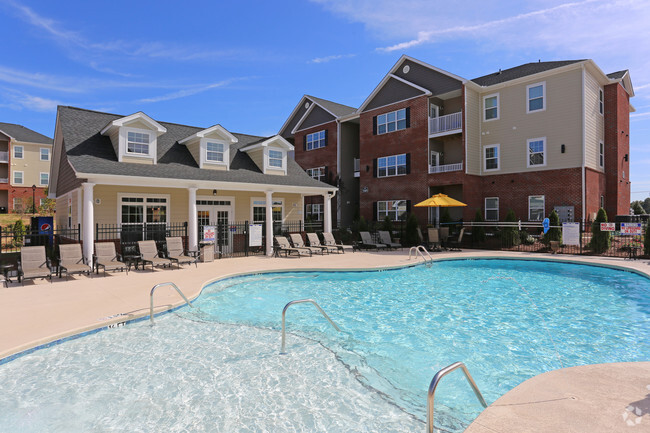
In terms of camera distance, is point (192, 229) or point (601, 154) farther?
point (601, 154)

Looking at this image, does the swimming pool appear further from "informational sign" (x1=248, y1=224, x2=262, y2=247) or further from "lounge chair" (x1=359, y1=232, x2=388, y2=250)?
"lounge chair" (x1=359, y1=232, x2=388, y2=250)

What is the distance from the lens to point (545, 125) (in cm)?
2145

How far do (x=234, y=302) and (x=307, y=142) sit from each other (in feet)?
83.8

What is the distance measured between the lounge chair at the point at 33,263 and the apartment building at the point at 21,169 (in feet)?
126

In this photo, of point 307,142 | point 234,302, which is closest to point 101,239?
point 234,302

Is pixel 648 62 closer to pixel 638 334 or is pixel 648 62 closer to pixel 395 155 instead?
pixel 638 334

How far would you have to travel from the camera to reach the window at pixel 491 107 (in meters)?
23.3

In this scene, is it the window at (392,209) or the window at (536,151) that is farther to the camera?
the window at (392,209)

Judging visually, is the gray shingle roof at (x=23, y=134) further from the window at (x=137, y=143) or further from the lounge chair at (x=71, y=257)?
the lounge chair at (x=71, y=257)

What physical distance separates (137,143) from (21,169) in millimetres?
38173

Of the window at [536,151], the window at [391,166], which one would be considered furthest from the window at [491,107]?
the window at [391,166]

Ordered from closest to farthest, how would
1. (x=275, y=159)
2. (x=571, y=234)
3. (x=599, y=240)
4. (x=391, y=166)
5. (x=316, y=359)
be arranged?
1. (x=316, y=359)
2. (x=599, y=240)
3. (x=571, y=234)
4. (x=275, y=159)
5. (x=391, y=166)

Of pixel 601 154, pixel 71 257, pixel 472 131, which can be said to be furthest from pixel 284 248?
pixel 601 154

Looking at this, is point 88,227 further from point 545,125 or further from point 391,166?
point 545,125
